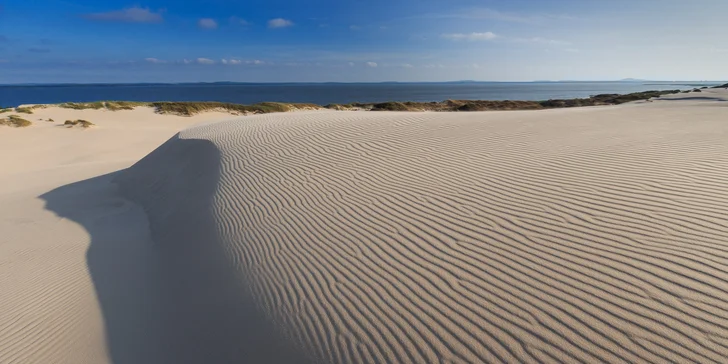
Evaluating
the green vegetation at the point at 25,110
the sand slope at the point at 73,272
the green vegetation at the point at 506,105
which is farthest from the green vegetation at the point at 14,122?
the green vegetation at the point at 506,105

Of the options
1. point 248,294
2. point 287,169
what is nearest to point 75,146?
point 287,169

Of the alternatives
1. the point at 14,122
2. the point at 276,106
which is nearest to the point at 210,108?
the point at 276,106

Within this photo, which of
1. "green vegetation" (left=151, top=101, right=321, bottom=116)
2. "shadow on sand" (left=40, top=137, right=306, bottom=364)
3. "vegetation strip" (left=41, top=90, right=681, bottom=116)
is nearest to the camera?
"shadow on sand" (left=40, top=137, right=306, bottom=364)

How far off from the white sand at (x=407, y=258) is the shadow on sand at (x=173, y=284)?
0.03 meters

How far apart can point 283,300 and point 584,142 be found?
6.17m

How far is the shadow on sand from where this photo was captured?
3.44m

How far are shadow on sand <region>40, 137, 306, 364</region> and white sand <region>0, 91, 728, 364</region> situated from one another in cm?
3

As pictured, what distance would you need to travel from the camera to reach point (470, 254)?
3674 millimetres

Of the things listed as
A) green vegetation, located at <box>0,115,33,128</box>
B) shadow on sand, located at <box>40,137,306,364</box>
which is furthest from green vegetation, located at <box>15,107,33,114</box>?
shadow on sand, located at <box>40,137,306,364</box>

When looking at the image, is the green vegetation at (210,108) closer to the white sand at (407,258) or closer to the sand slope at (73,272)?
the sand slope at (73,272)

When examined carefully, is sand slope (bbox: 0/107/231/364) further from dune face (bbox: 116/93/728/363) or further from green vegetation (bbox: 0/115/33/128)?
green vegetation (bbox: 0/115/33/128)

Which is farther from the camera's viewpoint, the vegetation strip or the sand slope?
the vegetation strip

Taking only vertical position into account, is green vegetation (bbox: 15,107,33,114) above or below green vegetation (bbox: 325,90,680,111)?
below

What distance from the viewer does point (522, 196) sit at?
4.79 metres
